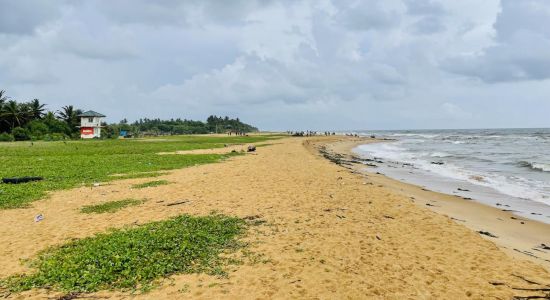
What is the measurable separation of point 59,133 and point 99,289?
78.7 m

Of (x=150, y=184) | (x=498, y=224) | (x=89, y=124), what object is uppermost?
(x=89, y=124)

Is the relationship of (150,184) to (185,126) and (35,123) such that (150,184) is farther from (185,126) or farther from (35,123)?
(185,126)

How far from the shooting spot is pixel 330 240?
10.0m

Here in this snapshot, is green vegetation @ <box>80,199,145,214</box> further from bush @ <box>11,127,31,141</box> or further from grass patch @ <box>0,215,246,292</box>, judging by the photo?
bush @ <box>11,127,31,141</box>

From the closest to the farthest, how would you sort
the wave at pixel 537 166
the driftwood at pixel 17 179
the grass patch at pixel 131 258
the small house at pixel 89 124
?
1. the grass patch at pixel 131 258
2. the driftwood at pixel 17 179
3. the wave at pixel 537 166
4. the small house at pixel 89 124

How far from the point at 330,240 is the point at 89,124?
3287 inches

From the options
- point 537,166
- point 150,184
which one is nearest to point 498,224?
point 150,184

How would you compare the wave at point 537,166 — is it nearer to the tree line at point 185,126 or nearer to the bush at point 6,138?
the bush at point 6,138

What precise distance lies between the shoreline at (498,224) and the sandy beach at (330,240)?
0.05 metres

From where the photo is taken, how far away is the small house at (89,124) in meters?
79.8

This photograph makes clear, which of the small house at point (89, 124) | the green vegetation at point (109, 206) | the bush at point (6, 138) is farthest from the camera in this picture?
the small house at point (89, 124)

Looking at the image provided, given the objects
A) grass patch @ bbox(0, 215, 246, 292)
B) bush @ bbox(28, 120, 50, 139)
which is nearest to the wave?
grass patch @ bbox(0, 215, 246, 292)

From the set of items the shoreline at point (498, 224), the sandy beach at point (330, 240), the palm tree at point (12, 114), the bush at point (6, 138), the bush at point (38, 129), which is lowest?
the shoreline at point (498, 224)

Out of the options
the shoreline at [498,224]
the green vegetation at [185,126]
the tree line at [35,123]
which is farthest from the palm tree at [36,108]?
the shoreline at [498,224]
